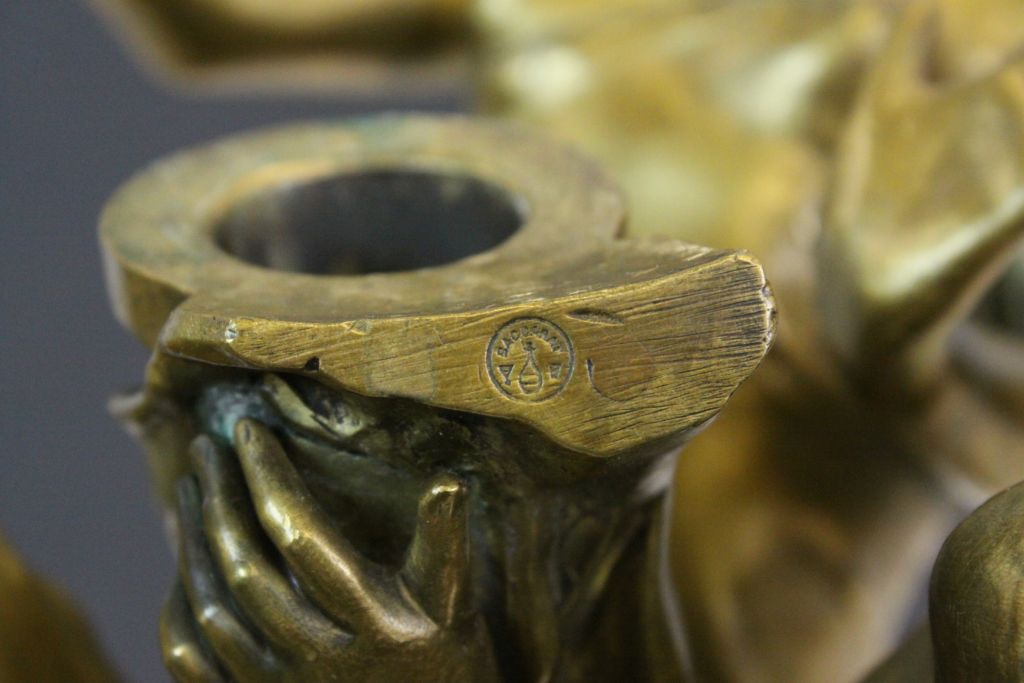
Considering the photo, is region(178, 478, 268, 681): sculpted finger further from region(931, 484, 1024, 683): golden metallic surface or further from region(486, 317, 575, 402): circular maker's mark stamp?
region(931, 484, 1024, 683): golden metallic surface

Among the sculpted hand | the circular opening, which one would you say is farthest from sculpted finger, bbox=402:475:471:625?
the circular opening

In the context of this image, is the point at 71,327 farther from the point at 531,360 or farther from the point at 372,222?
the point at 531,360

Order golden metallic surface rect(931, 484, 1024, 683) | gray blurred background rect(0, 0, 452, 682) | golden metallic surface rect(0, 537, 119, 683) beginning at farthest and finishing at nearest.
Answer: gray blurred background rect(0, 0, 452, 682)
golden metallic surface rect(0, 537, 119, 683)
golden metallic surface rect(931, 484, 1024, 683)

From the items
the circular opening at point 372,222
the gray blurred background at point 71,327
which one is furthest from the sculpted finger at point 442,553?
the gray blurred background at point 71,327

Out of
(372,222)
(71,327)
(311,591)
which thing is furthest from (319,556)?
(71,327)

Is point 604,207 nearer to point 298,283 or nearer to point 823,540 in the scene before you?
point 298,283

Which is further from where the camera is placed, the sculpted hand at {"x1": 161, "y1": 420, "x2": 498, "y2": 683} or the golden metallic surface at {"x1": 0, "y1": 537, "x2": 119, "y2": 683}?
the golden metallic surface at {"x1": 0, "y1": 537, "x2": 119, "y2": 683}
